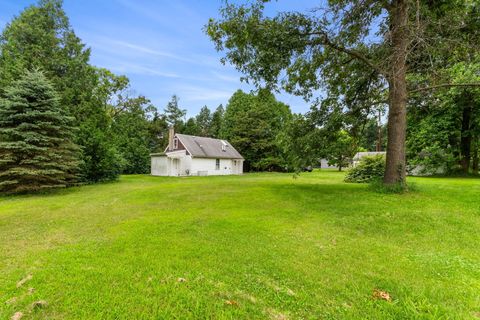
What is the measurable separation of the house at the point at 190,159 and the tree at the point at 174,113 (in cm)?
1725

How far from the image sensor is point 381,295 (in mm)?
2725

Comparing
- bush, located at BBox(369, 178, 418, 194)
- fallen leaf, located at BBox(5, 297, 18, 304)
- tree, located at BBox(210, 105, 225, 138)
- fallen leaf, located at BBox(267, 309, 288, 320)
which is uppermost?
tree, located at BBox(210, 105, 225, 138)

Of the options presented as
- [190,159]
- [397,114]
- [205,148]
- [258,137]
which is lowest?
[190,159]

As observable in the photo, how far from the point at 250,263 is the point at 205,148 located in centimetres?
2492

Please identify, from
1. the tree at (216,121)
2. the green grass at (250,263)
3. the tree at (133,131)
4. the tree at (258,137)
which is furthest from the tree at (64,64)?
the tree at (216,121)

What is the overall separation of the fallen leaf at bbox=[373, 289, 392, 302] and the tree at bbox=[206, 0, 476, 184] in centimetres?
667

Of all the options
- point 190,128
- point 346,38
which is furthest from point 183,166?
point 190,128

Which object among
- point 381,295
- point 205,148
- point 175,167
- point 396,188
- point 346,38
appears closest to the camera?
point 381,295

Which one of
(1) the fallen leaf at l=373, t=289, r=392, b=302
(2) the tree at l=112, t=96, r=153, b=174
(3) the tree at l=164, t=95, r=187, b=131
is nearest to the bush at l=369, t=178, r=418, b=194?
(1) the fallen leaf at l=373, t=289, r=392, b=302

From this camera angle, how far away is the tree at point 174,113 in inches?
1763

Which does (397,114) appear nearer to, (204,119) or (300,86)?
(300,86)

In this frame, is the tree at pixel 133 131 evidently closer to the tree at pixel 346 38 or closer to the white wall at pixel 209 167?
the white wall at pixel 209 167

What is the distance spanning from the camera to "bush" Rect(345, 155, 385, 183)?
14734 millimetres

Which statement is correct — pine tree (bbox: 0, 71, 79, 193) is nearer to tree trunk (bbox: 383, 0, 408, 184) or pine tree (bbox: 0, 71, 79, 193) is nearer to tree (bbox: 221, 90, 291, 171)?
tree trunk (bbox: 383, 0, 408, 184)
